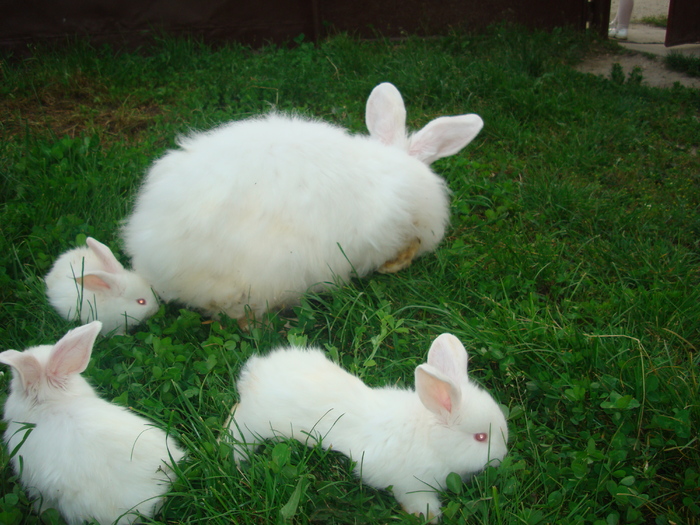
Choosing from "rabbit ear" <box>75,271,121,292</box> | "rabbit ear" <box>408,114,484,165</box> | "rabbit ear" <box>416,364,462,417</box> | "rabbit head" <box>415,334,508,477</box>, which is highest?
"rabbit ear" <box>408,114,484,165</box>

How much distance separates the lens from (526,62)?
493 cm

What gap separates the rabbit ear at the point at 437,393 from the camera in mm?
1905

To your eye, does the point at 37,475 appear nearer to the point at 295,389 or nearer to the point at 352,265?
the point at 295,389

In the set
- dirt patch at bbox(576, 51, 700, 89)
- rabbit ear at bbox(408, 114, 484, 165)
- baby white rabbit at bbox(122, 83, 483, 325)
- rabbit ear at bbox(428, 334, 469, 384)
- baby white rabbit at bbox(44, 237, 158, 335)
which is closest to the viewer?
rabbit ear at bbox(428, 334, 469, 384)

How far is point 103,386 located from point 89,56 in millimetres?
3595

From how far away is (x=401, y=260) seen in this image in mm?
2949

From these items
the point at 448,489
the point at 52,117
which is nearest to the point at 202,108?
the point at 52,117

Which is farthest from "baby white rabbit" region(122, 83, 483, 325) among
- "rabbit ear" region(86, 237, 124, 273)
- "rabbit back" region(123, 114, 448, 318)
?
"rabbit ear" region(86, 237, 124, 273)

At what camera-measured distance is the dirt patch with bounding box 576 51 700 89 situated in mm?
5281

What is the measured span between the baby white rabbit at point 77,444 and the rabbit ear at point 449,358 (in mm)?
946

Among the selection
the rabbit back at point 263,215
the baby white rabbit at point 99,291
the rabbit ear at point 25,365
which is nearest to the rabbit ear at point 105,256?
the baby white rabbit at point 99,291

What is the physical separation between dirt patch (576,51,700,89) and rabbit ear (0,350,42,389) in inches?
195

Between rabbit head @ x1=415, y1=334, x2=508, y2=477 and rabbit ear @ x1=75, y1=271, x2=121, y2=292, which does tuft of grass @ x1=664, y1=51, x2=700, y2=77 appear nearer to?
rabbit head @ x1=415, y1=334, x2=508, y2=477

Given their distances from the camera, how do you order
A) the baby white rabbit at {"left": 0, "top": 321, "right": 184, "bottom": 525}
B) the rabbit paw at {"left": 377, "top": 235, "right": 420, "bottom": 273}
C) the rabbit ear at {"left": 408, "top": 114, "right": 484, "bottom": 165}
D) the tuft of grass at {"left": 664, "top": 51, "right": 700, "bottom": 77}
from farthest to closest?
the tuft of grass at {"left": 664, "top": 51, "right": 700, "bottom": 77} < the rabbit ear at {"left": 408, "top": 114, "right": 484, "bottom": 165} < the rabbit paw at {"left": 377, "top": 235, "right": 420, "bottom": 273} < the baby white rabbit at {"left": 0, "top": 321, "right": 184, "bottom": 525}
